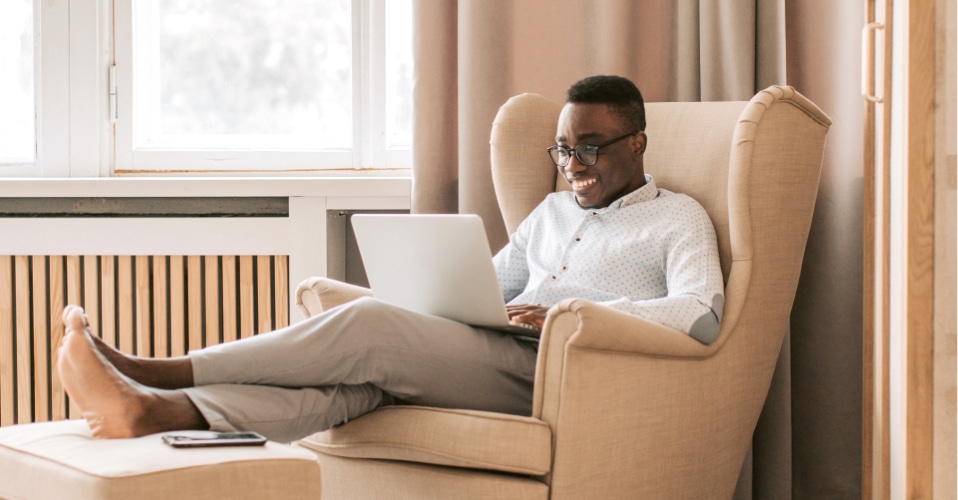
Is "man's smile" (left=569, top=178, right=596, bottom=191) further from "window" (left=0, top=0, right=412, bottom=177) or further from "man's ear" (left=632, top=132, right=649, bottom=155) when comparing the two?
"window" (left=0, top=0, right=412, bottom=177)

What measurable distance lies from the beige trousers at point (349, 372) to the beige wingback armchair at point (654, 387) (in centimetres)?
6

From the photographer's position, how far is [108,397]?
1.43m

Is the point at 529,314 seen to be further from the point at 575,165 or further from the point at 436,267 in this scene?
the point at 575,165

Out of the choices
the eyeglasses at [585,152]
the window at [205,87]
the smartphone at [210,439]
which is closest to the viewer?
the smartphone at [210,439]

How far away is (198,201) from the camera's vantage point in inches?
107

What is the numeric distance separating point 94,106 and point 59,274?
1.64 feet

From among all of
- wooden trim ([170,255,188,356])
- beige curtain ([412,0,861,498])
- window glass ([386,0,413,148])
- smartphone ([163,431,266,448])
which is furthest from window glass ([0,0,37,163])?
smartphone ([163,431,266,448])

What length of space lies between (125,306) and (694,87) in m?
1.60

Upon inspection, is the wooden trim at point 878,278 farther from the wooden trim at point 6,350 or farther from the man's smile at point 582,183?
the wooden trim at point 6,350

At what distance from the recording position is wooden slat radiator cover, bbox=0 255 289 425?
265 cm

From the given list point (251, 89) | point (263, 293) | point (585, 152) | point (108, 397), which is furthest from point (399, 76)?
point (108, 397)

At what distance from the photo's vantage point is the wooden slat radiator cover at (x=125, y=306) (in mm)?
2646

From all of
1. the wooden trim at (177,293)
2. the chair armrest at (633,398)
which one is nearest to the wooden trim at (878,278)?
the chair armrest at (633,398)

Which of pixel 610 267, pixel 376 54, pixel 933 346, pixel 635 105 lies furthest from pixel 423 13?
pixel 933 346
